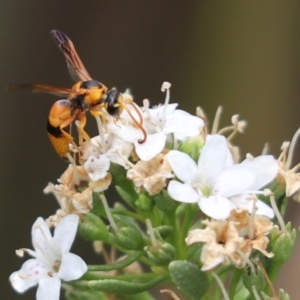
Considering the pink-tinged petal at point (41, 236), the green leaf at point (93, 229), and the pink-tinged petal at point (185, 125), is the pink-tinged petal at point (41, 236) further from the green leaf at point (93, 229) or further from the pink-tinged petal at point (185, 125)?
the pink-tinged petal at point (185, 125)

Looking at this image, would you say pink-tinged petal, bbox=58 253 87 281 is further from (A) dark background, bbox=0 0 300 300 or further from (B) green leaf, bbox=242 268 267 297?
(A) dark background, bbox=0 0 300 300

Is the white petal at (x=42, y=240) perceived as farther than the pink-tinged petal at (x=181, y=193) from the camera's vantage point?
Yes

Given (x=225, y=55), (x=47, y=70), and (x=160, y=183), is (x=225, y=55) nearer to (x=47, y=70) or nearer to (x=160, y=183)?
(x=47, y=70)

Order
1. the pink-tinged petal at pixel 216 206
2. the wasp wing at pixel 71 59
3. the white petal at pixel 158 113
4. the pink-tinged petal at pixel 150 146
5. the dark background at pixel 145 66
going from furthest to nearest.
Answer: the dark background at pixel 145 66 < the wasp wing at pixel 71 59 < the white petal at pixel 158 113 < the pink-tinged petal at pixel 150 146 < the pink-tinged petal at pixel 216 206

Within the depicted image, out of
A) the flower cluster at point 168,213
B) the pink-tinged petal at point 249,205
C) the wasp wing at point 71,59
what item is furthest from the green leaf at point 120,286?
the wasp wing at point 71,59

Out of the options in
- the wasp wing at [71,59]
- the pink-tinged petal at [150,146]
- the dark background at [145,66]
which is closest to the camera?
the pink-tinged petal at [150,146]

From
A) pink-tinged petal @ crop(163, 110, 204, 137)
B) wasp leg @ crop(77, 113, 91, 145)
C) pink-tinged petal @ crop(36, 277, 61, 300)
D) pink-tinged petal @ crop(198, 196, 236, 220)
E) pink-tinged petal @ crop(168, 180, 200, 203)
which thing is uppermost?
pink-tinged petal @ crop(163, 110, 204, 137)

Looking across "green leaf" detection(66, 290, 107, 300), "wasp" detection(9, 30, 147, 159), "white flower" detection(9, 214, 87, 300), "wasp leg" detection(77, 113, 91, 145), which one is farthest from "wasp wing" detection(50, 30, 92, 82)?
"green leaf" detection(66, 290, 107, 300)

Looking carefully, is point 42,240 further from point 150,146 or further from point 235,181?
point 235,181
